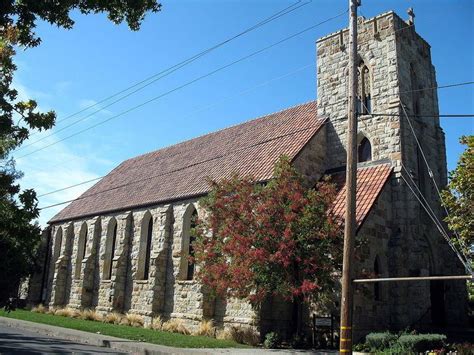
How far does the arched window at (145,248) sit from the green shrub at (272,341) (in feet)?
36.4

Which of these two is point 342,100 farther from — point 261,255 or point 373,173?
point 261,255

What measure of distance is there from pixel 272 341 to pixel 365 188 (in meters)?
7.36

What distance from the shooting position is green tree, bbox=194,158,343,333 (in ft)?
49.6

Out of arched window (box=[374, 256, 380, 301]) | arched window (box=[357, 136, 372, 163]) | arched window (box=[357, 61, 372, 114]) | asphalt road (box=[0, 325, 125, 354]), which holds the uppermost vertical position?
arched window (box=[357, 61, 372, 114])

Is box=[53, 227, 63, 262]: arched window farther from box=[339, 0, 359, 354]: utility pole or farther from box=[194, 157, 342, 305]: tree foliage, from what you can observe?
box=[339, 0, 359, 354]: utility pole

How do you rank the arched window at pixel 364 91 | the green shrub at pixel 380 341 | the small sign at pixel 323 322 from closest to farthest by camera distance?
the green shrub at pixel 380 341 < the small sign at pixel 323 322 < the arched window at pixel 364 91

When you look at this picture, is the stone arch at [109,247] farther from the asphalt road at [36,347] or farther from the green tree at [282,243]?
the green tree at [282,243]

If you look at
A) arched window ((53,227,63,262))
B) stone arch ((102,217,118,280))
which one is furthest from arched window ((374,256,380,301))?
arched window ((53,227,63,262))

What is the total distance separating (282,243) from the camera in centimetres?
Answer: 1487

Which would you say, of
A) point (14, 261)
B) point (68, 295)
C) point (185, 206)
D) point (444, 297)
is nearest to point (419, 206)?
point (444, 297)

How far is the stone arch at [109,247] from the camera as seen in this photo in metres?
29.5

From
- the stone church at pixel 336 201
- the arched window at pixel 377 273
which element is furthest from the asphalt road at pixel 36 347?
the arched window at pixel 377 273

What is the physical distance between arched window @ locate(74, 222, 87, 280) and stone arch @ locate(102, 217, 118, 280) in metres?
3.46

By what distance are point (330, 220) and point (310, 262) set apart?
158 centimetres
